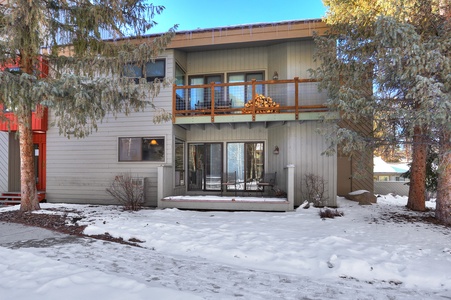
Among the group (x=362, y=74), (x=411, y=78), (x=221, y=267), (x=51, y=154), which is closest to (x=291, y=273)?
(x=221, y=267)

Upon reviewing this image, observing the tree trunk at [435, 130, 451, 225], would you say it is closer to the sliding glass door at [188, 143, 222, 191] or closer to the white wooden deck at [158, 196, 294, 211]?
the white wooden deck at [158, 196, 294, 211]

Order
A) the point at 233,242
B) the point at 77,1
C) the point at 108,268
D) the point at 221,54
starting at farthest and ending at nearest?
the point at 221,54 → the point at 77,1 → the point at 233,242 → the point at 108,268

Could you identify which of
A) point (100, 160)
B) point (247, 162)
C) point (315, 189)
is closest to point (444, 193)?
point (315, 189)

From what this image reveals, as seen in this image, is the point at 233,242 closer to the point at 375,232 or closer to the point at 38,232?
the point at 375,232

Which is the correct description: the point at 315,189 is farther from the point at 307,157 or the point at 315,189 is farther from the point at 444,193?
the point at 444,193

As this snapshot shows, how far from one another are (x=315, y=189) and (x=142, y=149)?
5727 millimetres

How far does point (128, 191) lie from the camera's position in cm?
875

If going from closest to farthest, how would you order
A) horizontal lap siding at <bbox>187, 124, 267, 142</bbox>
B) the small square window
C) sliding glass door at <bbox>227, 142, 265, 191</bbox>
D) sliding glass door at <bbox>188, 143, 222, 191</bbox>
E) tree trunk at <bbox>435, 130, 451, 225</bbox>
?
1. tree trunk at <bbox>435, 130, 451, 225</bbox>
2. the small square window
3. sliding glass door at <bbox>227, 142, 265, 191</bbox>
4. horizontal lap siding at <bbox>187, 124, 267, 142</bbox>
5. sliding glass door at <bbox>188, 143, 222, 191</bbox>

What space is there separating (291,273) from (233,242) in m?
1.42

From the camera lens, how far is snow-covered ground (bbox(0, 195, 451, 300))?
3209 millimetres

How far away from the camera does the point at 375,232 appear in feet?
18.9

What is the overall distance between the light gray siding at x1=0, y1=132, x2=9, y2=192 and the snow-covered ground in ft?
22.0

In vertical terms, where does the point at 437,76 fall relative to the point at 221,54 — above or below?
below

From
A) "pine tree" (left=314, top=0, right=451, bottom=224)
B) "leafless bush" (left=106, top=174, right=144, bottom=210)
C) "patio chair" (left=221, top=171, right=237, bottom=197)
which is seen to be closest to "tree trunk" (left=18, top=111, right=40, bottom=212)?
"leafless bush" (left=106, top=174, right=144, bottom=210)
